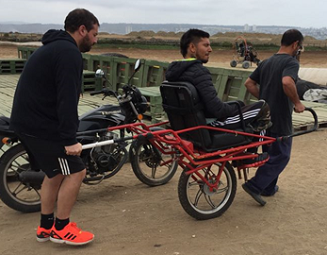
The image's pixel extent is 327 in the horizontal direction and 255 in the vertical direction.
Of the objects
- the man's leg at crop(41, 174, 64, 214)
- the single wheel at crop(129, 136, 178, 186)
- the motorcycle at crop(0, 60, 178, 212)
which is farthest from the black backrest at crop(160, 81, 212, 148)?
the man's leg at crop(41, 174, 64, 214)

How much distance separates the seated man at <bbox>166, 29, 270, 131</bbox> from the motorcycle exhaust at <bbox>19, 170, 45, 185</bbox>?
1.59 m

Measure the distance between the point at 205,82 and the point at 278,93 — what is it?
100 centimetres

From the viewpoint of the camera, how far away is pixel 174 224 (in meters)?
3.77

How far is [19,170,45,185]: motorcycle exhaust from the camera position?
12.8ft

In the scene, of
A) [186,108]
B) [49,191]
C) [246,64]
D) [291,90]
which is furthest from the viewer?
[246,64]

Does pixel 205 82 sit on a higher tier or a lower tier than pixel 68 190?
higher

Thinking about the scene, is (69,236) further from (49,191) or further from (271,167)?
(271,167)

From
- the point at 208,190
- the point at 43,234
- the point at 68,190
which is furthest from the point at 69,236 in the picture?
the point at 208,190

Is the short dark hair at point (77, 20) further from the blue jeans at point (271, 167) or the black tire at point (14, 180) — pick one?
the blue jeans at point (271, 167)

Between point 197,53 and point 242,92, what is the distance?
493 centimetres

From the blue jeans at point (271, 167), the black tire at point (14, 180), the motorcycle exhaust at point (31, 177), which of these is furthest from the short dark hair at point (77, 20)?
the blue jeans at point (271, 167)

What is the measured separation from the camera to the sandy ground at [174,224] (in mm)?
3307

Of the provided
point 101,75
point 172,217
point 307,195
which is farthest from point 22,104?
point 307,195

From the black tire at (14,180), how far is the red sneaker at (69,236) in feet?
2.79
